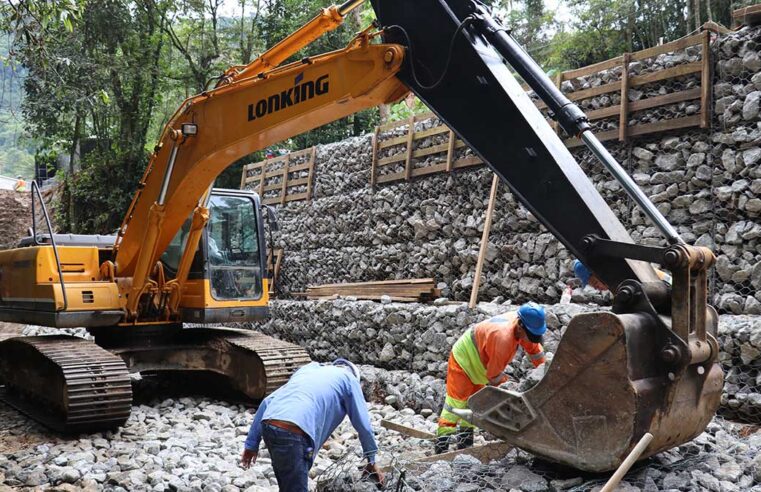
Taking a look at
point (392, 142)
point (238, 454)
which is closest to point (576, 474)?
point (238, 454)

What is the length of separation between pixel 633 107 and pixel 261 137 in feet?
14.4

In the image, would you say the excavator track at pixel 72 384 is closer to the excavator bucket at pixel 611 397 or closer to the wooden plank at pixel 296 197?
the excavator bucket at pixel 611 397

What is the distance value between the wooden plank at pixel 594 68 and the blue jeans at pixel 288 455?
6163 millimetres

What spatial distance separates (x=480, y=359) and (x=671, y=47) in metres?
4.59

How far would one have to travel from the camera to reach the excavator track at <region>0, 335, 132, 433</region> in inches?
253

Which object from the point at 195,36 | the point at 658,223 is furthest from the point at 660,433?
the point at 195,36

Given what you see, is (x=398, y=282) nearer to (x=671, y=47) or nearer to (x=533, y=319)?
(x=671, y=47)

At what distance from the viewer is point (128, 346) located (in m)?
7.95

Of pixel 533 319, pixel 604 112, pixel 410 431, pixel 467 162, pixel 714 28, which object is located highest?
pixel 714 28

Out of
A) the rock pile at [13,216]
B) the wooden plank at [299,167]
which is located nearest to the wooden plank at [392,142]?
the wooden plank at [299,167]

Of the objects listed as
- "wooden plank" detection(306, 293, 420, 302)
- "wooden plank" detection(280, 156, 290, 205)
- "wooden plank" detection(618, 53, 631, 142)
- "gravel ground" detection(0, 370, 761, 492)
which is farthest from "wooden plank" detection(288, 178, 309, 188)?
"wooden plank" detection(618, 53, 631, 142)

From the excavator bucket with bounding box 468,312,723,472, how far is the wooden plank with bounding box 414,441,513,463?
Result: 0.77m

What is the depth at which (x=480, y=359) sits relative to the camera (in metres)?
5.09

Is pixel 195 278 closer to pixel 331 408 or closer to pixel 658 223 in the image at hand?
pixel 331 408
